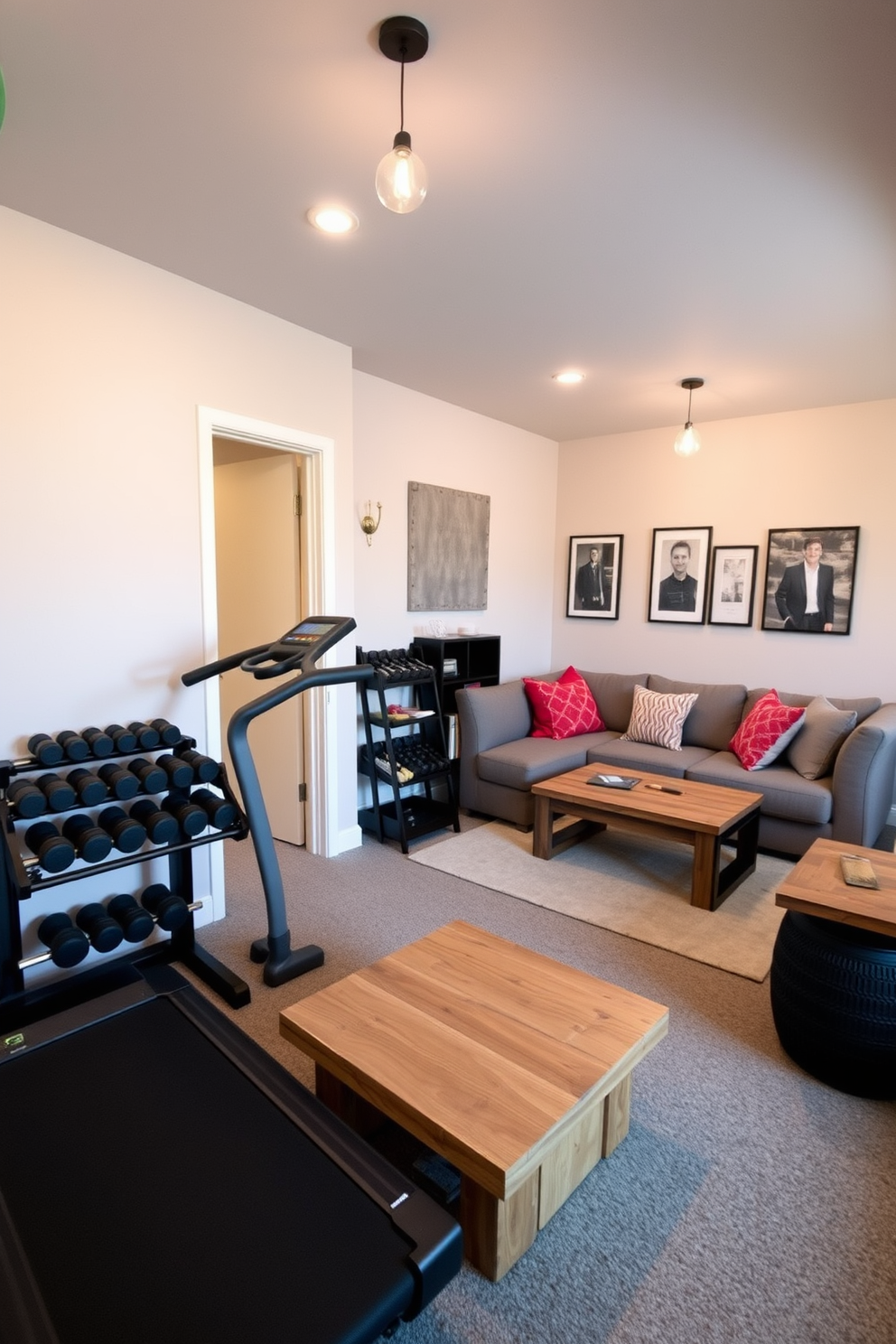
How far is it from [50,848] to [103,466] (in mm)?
1372

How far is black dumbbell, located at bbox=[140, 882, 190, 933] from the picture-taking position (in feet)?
7.73

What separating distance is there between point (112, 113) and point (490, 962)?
2.52 m

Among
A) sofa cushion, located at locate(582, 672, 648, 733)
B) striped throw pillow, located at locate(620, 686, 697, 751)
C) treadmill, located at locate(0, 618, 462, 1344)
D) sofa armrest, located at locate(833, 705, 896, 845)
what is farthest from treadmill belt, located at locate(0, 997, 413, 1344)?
sofa cushion, located at locate(582, 672, 648, 733)

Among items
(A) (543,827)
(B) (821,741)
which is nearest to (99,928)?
(A) (543,827)

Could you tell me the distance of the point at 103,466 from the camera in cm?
250

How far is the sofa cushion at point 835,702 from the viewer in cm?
402

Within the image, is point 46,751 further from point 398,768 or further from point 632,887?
point 632,887

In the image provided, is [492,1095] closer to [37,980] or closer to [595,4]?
[37,980]

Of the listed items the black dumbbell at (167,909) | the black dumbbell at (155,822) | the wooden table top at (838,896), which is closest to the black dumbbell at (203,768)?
the black dumbbell at (155,822)

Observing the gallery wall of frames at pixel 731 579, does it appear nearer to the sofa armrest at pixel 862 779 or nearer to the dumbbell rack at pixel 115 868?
the sofa armrest at pixel 862 779

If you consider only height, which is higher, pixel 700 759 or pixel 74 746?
pixel 74 746

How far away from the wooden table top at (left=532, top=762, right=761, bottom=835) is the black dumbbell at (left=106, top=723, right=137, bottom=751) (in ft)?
6.73

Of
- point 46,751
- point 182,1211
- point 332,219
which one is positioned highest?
point 332,219

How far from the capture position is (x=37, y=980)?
2488 millimetres
